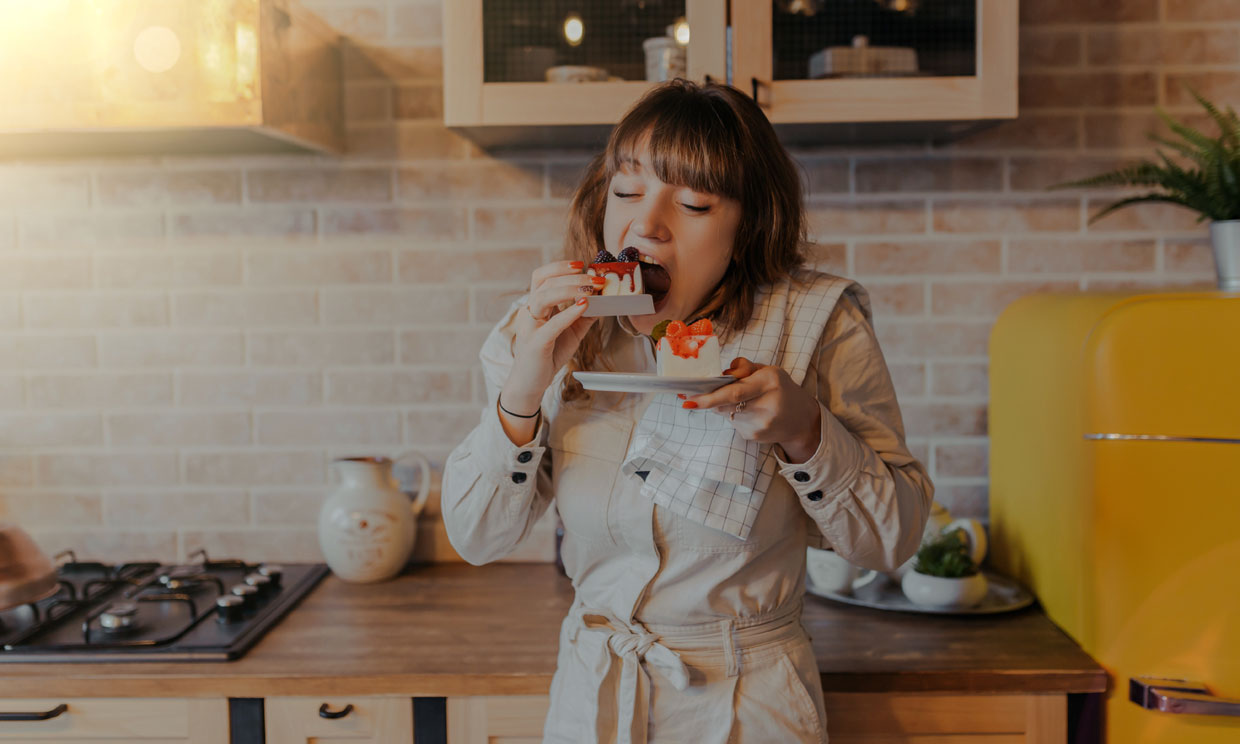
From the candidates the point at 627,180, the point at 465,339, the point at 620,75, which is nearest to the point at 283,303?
the point at 465,339

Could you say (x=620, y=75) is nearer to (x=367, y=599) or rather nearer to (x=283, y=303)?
(x=283, y=303)

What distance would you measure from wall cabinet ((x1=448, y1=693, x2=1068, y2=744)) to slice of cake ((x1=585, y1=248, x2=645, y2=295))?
0.71 meters

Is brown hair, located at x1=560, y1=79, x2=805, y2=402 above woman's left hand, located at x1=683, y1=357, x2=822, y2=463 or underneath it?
above

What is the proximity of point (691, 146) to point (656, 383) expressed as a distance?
13.3 inches

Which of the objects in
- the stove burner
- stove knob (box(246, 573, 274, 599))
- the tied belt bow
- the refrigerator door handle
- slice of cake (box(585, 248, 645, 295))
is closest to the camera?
slice of cake (box(585, 248, 645, 295))

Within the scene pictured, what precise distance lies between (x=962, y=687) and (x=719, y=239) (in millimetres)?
806

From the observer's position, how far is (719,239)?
1.21 m

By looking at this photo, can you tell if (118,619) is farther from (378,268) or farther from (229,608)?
(378,268)

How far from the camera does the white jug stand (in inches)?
76.1

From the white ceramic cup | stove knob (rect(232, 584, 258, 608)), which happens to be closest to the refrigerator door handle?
the white ceramic cup

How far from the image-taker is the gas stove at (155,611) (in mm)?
1555

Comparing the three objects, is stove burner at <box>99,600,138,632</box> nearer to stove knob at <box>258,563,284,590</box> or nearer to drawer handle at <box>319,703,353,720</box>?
stove knob at <box>258,563,284,590</box>

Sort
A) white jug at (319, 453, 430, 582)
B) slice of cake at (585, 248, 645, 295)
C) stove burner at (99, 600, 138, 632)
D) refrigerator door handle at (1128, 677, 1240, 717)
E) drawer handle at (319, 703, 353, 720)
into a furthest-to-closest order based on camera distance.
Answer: white jug at (319, 453, 430, 582)
stove burner at (99, 600, 138, 632)
drawer handle at (319, 703, 353, 720)
refrigerator door handle at (1128, 677, 1240, 717)
slice of cake at (585, 248, 645, 295)

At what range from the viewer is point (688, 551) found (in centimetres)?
124
